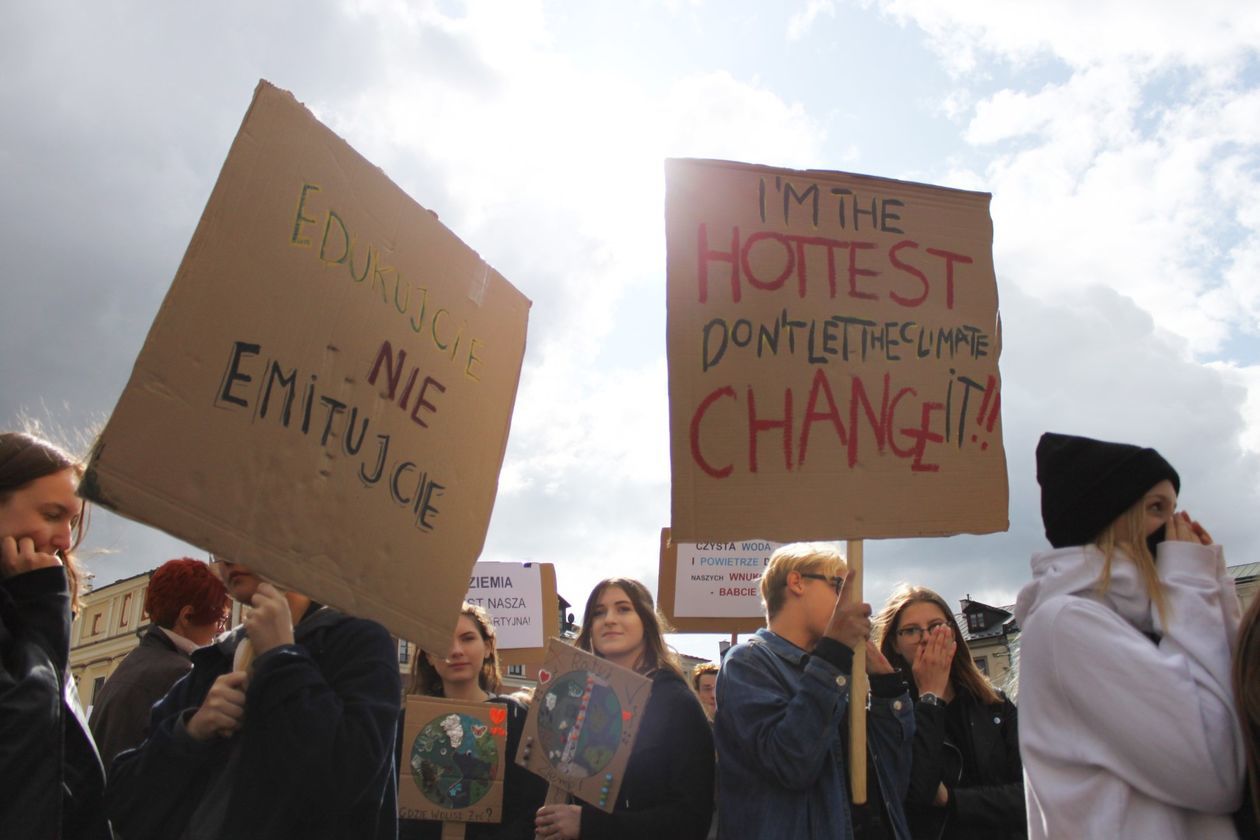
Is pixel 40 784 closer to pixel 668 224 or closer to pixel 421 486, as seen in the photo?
pixel 421 486

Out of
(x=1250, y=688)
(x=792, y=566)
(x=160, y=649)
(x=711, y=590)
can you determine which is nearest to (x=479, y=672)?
(x=160, y=649)

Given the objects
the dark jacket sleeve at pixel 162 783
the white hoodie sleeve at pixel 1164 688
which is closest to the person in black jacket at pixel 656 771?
the dark jacket sleeve at pixel 162 783

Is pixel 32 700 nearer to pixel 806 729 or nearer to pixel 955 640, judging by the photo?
pixel 806 729

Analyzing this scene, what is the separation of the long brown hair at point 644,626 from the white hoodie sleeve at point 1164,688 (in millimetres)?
1728

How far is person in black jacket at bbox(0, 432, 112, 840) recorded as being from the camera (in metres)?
1.99

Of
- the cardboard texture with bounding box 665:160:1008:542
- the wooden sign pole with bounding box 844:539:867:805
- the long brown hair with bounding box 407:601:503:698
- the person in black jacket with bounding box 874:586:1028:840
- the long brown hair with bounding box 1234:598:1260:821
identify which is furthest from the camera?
the long brown hair with bounding box 407:601:503:698

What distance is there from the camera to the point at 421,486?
2.65 m

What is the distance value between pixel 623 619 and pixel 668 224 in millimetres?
1479

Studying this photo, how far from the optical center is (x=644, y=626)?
151 inches

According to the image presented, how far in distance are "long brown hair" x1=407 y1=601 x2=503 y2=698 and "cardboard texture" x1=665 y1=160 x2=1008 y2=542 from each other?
4.96ft

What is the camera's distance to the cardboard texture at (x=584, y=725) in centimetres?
321

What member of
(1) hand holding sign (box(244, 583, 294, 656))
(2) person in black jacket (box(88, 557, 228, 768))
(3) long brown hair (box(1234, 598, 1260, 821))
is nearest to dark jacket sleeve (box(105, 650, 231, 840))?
(1) hand holding sign (box(244, 583, 294, 656))

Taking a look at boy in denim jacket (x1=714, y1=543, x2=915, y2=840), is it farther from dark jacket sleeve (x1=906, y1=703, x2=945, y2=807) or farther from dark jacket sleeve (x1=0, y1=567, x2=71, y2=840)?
dark jacket sleeve (x1=0, y1=567, x2=71, y2=840)

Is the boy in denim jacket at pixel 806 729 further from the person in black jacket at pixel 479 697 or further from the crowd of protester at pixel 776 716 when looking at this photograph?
the person in black jacket at pixel 479 697
